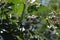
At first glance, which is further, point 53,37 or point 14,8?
point 53,37

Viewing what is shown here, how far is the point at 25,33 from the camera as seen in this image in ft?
5.98

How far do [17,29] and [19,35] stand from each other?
4 cm

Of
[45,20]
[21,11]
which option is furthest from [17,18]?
[45,20]

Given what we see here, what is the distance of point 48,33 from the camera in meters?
1.92

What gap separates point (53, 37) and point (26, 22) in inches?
8.9

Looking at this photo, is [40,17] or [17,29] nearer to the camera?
[17,29]

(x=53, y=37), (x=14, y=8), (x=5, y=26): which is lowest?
(x=53, y=37)

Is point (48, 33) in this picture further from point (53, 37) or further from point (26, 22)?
point (26, 22)

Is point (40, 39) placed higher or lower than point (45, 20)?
lower

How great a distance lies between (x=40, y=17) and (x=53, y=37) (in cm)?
17

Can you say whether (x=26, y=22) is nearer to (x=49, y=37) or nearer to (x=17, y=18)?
(x=17, y=18)

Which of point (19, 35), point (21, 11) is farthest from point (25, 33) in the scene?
point (21, 11)

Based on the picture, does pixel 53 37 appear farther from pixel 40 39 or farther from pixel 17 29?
pixel 17 29

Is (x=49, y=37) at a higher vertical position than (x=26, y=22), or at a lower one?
lower
